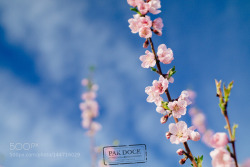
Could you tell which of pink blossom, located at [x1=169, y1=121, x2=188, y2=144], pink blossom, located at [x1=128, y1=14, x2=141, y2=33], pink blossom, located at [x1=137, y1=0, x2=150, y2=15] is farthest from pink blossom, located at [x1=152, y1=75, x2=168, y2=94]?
pink blossom, located at [x1=137, y1=0, x2=150, y2=15]

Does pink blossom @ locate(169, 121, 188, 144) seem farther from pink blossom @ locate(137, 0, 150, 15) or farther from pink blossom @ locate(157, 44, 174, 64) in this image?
pink blossom @ locate(137, 0, 150, 15)

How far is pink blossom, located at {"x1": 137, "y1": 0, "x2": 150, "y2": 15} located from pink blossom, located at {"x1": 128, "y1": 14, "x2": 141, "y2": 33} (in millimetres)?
64

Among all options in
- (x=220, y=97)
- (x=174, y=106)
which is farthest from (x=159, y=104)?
(x=220, y=97)

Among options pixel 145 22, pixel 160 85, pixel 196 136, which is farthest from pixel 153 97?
pixel 145 22

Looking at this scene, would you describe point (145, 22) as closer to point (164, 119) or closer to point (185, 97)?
point (185, 97)

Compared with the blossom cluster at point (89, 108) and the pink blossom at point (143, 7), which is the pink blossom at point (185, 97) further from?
the blossom cluster at point (89, 108)

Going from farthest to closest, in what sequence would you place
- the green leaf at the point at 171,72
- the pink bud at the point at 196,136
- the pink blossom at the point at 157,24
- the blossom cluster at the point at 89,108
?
the blossom cluster at the point at 89,108 < the pink blossom at the point at 157,24 < the green leaf at the point at 171,72 < the pink bud at the point at 196,136

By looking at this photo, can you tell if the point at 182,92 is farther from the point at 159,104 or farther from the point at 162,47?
the point at 162,47

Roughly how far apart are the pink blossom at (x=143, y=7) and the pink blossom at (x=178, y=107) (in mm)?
966

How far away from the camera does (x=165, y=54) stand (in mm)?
2389

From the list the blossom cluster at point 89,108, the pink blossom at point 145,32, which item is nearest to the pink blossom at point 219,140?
the pink blossom at point 145,32

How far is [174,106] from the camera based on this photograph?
2.07m

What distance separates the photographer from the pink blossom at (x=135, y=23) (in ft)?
7.84

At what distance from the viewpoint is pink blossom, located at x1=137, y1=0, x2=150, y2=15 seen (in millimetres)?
2359
